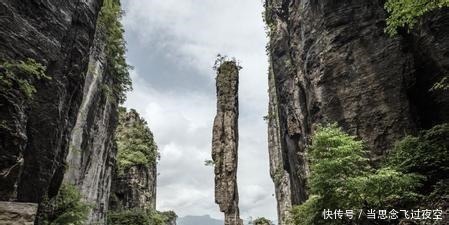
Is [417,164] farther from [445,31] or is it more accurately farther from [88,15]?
[88,15]

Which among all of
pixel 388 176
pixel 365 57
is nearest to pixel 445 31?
pixel 365 57

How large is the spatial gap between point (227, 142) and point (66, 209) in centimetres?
2707

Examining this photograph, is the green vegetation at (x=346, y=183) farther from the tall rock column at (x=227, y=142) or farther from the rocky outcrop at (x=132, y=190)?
the rocky outcrop at (x=132, y=190)

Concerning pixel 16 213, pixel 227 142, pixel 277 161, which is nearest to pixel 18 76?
pixel 16 213

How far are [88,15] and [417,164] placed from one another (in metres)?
14.2

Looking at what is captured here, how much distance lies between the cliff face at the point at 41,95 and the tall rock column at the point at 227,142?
25.8 metres

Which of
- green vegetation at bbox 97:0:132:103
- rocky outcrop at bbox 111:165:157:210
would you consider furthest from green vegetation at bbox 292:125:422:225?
rocky outcrop at bbox 111:165:157:210

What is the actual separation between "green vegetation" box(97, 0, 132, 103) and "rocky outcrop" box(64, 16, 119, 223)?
64cm

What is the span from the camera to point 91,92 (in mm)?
21188

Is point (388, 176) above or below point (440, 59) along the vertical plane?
below

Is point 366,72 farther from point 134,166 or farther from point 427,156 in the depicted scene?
point 134,166

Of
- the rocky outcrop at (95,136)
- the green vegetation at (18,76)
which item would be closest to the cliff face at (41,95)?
the green vegetation at (18,76)

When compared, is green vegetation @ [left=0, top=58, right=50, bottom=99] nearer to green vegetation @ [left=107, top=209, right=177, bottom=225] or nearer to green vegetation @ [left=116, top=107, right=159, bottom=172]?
green vegetation @ [left=107, top=209, right=177, bottom=225]

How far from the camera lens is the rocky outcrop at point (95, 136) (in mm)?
20047
